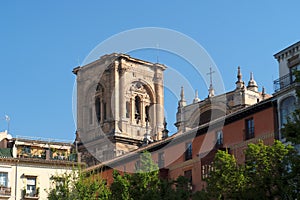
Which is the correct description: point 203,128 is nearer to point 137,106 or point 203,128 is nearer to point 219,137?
point 219,137

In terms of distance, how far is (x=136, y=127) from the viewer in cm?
11438

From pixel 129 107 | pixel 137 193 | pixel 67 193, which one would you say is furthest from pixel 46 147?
pixel 129 107

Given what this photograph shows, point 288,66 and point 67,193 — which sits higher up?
point 288,66

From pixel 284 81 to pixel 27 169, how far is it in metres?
29.2

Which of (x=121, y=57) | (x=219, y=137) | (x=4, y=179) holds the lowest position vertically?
(x=4, y=179)

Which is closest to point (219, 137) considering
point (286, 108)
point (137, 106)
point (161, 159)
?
point (161, 159)

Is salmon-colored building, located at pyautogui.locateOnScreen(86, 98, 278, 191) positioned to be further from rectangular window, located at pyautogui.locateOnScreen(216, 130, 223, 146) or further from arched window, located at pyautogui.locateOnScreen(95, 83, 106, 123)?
arched window, located at pyautogui.locateOnScreen(95, 83, 106, 123)

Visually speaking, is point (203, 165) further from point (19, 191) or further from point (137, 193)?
point (19, 191)

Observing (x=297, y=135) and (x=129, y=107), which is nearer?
(x=297, y=135)

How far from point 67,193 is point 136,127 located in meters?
55.1

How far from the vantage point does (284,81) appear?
55.6m

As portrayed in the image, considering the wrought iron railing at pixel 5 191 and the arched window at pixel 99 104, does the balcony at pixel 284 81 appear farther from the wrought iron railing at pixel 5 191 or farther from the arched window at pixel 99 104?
the arched window at pixel 99 104

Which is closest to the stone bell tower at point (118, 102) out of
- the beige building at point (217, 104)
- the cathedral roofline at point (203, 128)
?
the beige building at point (217, 104)

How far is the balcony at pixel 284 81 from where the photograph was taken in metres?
54.8
